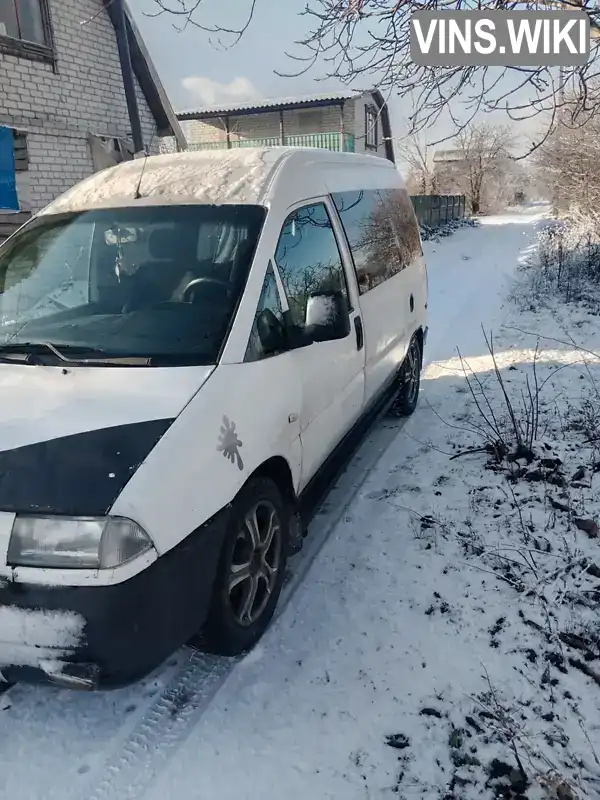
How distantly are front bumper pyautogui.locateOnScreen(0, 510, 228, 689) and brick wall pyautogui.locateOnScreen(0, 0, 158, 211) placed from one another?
9.60 m

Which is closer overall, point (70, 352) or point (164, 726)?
point (164, 726)

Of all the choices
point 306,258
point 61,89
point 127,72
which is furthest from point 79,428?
point 127,72

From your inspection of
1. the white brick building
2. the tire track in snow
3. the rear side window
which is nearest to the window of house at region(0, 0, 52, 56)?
the white brick building

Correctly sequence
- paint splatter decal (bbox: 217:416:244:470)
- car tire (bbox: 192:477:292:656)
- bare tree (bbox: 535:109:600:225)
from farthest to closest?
bare tree (bbox: 535:109:600:225) < car tire (bbox: 192:477:292:656) < paint splatter decal (bbox: 217:416:244:470)

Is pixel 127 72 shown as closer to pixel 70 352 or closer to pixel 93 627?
pixel 70 352

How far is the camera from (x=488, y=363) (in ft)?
24.9

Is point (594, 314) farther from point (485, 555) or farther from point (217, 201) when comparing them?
point (217, 201)

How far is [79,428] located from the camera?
2.28m

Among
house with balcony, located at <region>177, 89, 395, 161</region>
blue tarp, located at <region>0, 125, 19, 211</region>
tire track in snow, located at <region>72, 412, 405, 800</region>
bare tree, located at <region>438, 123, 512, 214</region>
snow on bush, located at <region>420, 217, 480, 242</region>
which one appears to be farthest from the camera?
bare tree, located at <region>438, 123, 512, 214</region>

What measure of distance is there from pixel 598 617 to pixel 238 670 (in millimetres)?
1759

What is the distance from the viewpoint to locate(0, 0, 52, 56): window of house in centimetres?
956

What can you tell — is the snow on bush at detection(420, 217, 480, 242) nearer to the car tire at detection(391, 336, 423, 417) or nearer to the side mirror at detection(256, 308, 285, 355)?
the car tire at detection(391, 336, 423, 417)

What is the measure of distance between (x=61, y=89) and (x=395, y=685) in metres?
11.2

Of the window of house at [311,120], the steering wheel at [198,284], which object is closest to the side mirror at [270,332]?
the steering wheel at [198,284]
